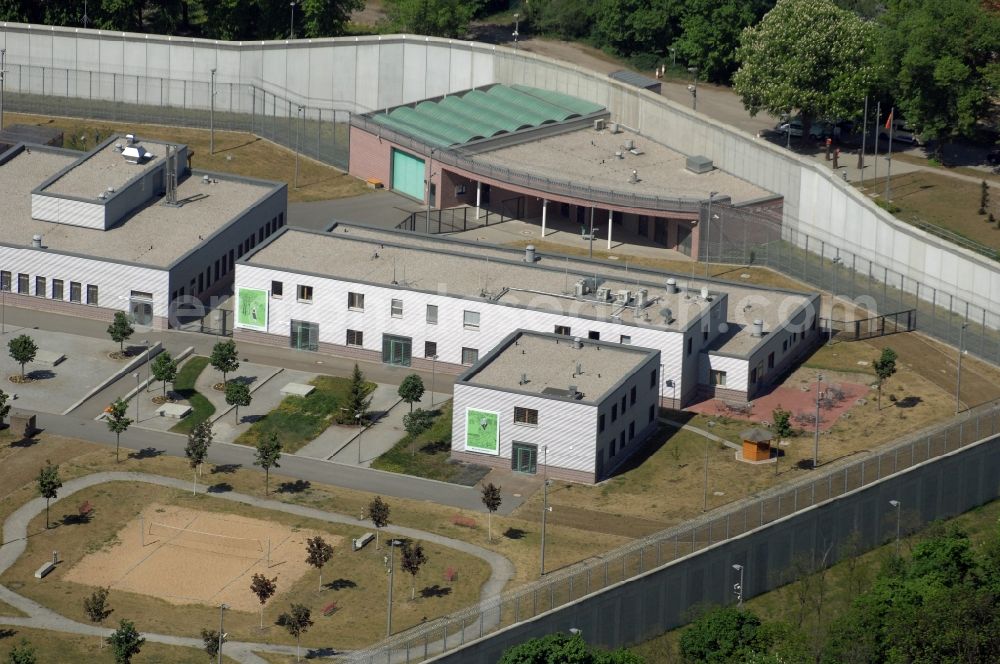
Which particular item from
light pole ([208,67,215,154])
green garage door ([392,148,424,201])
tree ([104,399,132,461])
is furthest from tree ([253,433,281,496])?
light pole ([208,67,215,154])

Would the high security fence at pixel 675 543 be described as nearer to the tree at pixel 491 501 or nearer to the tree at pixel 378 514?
the tree at pixel 491 501

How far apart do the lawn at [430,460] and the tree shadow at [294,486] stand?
447cm

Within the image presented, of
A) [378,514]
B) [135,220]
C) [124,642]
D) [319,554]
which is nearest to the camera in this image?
[124,642]

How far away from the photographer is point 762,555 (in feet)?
378

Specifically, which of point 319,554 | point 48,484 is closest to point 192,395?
point 48,484

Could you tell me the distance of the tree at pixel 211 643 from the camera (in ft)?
328

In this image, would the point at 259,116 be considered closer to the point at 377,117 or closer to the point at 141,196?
the point at 377,117

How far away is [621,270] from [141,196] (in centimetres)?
3261

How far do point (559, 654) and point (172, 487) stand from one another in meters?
29.7

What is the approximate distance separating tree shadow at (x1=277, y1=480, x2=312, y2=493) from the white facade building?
28.9ft

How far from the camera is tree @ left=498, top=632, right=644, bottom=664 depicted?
9681 centimetres

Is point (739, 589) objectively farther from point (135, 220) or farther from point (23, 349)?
point (135, 220)

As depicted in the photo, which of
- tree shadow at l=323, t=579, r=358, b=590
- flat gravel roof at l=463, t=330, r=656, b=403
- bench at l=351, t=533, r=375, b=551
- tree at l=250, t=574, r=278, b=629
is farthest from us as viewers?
flat gravel roof at l=463, t=330, r=656, b=403

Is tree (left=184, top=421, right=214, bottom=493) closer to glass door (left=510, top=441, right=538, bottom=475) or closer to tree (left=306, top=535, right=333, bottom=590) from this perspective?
tree (left=306, top=535, right=333, bottom=590)
